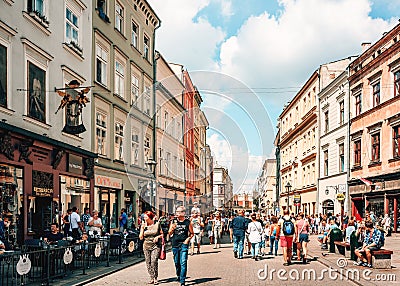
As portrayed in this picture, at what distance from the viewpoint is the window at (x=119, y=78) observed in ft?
96.1

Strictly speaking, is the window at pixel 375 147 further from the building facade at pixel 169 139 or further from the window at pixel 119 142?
the window at pixel 119 142

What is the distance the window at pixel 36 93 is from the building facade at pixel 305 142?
86.8 feet

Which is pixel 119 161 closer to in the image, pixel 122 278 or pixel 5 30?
pixel 5 30

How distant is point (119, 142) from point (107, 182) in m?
3.21

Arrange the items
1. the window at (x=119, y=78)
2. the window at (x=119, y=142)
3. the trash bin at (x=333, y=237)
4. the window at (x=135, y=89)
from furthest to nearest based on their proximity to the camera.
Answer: the window at (x=135, y=89) < the window at (x=119, y=78) < the window at (x=119, y=142) < the trash bin at (x=333, y=237)

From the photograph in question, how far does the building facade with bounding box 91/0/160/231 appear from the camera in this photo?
87.1 ft

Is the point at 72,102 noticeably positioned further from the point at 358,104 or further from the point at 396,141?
the point at 358,104

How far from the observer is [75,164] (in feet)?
74.7

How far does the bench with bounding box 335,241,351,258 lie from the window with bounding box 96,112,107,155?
11942 mm

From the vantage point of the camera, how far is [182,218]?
1317 centimetres

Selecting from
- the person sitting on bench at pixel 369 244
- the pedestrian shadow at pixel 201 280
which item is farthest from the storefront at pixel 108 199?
the person sitting on bench at pixel 369 244

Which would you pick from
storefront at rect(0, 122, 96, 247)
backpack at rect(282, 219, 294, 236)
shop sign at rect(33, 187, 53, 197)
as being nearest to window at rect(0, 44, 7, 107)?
storefront at rect(0, 122, 96, 247)

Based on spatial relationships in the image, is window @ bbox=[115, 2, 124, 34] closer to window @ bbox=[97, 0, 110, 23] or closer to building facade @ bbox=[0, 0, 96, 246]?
window @ bbox=[97, 0, 110, 23]

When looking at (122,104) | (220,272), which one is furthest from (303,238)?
(122,104)
